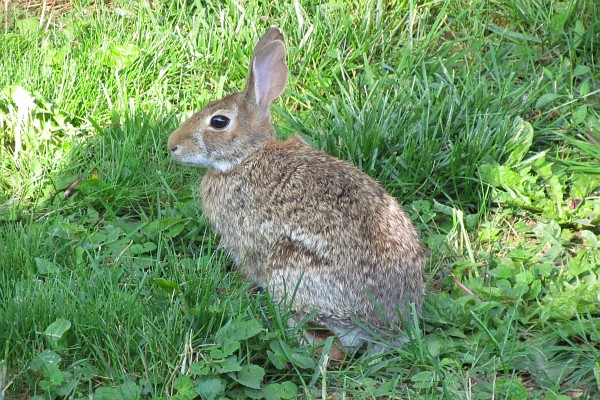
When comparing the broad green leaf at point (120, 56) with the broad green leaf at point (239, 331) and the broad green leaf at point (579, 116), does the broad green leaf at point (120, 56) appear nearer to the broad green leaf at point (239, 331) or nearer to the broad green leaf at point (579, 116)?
the broad green leaf at point (239, 331)

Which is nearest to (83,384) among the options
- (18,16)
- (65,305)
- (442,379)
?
(65,305)

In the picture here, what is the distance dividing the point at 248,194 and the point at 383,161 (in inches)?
36.2

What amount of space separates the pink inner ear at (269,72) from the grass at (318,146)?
528 millimetres

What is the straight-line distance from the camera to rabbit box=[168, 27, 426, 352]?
14.0 ft

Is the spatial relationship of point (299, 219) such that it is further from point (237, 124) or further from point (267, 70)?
point (267, 70)

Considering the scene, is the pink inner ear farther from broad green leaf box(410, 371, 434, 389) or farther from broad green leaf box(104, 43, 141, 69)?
broad green leaf box(410, 371, 434, 389)

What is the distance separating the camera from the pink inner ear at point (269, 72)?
15.8 ft

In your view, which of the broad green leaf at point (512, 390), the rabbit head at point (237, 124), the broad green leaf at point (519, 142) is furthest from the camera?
the broad green leaf at point (519, 142)

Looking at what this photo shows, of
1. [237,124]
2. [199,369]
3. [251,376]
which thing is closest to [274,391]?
[251,376]

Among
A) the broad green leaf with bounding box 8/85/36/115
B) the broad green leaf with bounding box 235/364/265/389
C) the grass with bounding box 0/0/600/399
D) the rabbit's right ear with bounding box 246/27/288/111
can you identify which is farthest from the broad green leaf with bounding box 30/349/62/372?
the broad green leaf with bounding box 8/85/36/115

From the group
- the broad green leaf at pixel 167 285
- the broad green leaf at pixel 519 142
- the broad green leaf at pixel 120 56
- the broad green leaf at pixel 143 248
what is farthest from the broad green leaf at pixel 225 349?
the broad green leaf at pixel 120 56

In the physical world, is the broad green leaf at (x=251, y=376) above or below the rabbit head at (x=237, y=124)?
below

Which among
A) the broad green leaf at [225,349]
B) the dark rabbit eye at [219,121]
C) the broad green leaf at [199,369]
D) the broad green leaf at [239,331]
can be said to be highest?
the dark rabbit eye at [219,121]

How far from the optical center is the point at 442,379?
12.7ft
